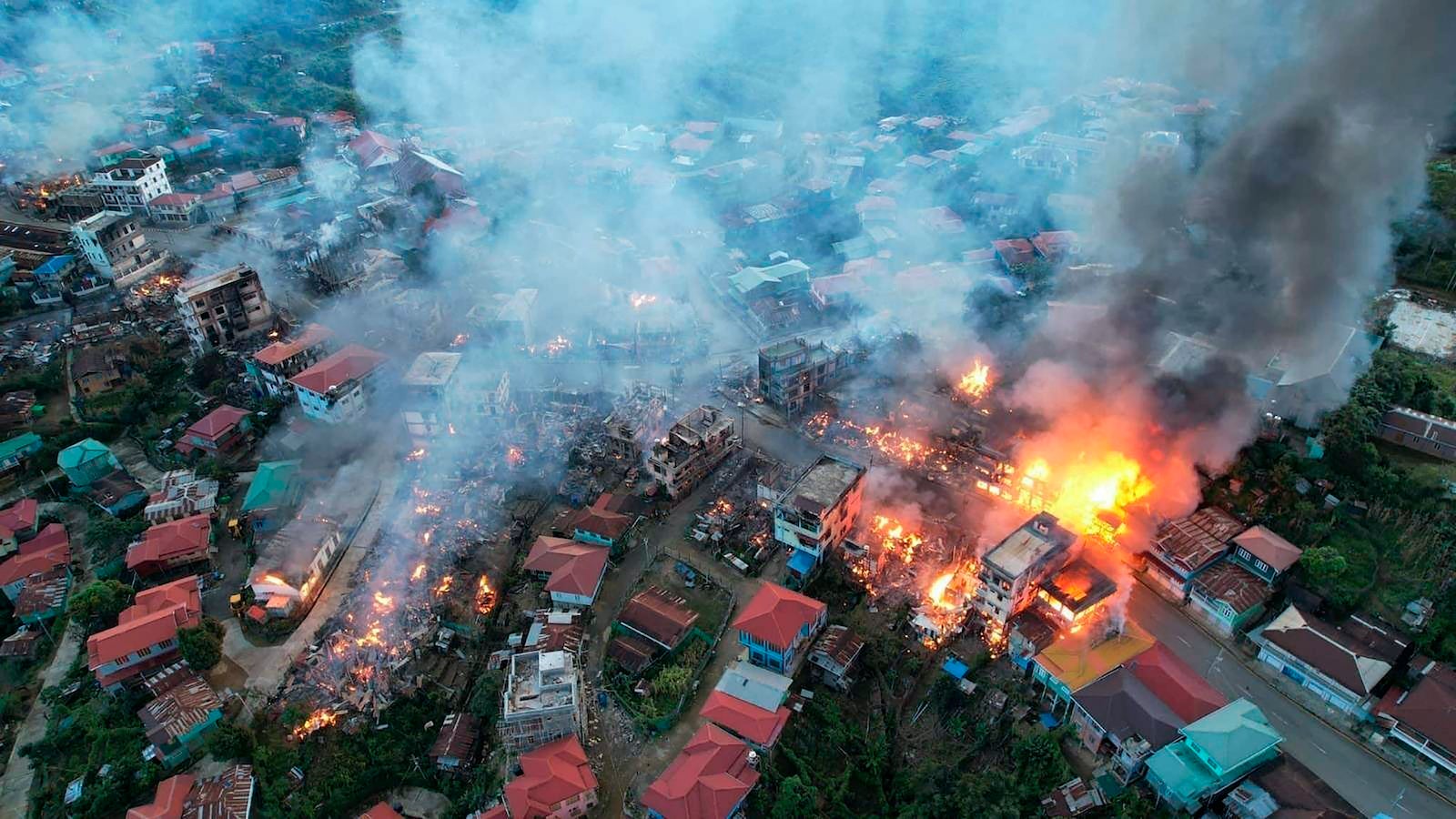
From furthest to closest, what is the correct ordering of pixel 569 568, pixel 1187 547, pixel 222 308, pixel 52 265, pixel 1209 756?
pixel 52 265 → pixel 222 308 → pixel 569 568 → pixel 1187 547 → pixel 1209 756

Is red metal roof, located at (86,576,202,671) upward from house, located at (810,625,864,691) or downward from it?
downward

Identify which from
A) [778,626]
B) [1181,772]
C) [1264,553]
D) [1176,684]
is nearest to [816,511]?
[778,626]

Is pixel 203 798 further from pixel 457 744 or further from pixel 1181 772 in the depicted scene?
pixel 1181 772

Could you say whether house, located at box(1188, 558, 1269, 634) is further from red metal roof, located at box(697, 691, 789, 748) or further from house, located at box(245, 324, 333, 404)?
house, located at box(245, 324, 333, 404)

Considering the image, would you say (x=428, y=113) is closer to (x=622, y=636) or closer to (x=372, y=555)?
(x=372, y=555)

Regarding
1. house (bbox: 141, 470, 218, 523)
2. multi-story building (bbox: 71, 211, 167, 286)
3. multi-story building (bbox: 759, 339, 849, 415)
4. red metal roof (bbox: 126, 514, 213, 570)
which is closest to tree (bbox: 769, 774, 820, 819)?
multi-story building (bbox: 759, 339, 849, 415)

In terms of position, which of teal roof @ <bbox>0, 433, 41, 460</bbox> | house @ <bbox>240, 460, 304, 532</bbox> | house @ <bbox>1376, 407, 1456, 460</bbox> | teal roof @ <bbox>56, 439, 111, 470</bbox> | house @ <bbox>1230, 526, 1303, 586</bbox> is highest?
house @ <bbox>1376, 407, 1456, 460</bbox>

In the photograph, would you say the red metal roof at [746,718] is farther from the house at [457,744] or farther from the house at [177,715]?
the house at [177,715]
